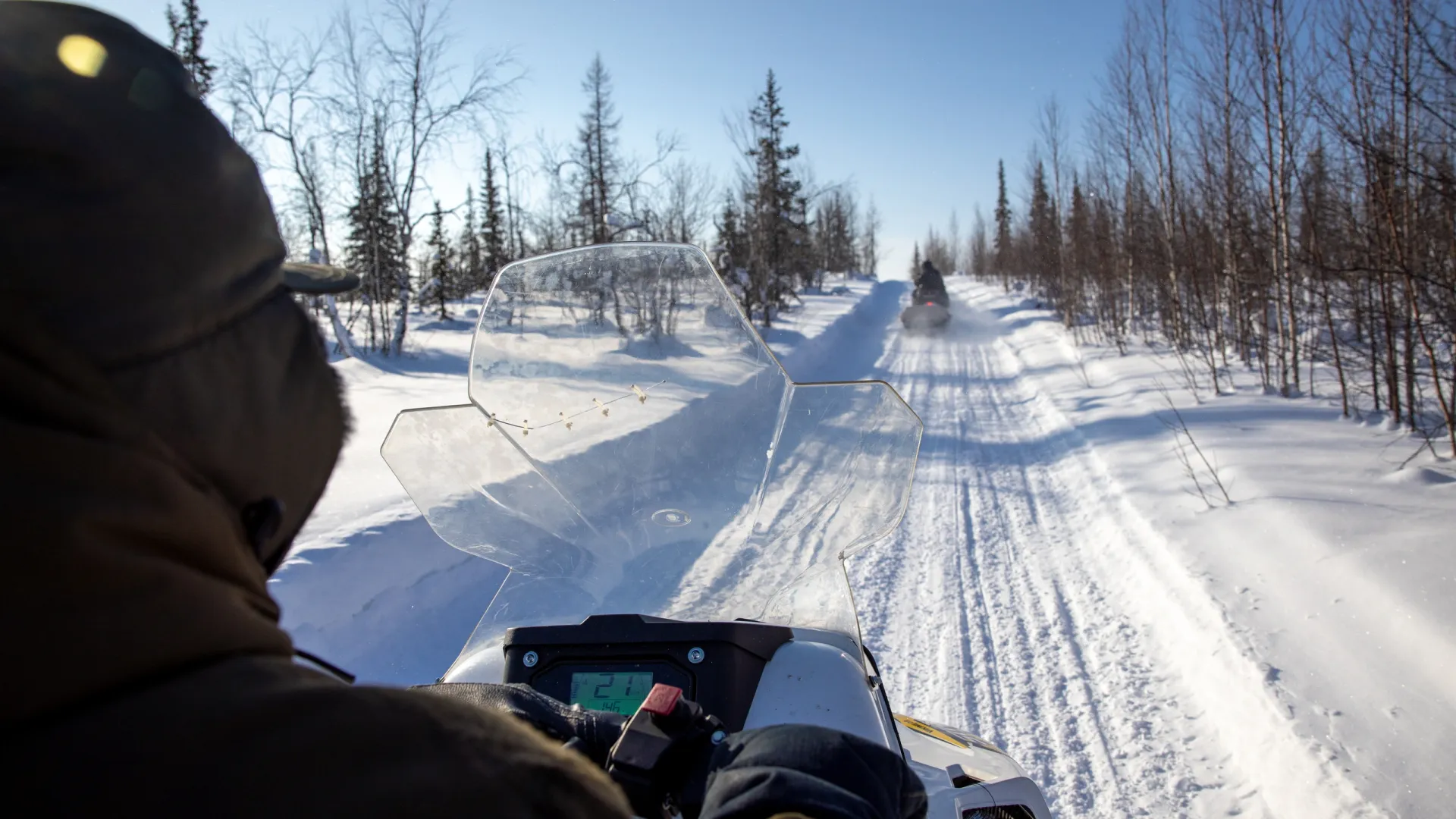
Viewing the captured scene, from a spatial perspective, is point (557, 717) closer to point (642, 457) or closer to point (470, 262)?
point (642, 457)

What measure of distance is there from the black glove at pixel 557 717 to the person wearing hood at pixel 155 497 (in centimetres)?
70

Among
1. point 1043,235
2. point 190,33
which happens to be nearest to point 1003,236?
point 1043,235

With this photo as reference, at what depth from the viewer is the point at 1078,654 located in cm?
426

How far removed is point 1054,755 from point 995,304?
109ft

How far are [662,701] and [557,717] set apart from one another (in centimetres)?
26

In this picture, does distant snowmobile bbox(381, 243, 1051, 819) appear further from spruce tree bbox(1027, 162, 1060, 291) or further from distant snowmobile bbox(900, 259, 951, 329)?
spruce tree bbox(1027, 162, 1060, 291)

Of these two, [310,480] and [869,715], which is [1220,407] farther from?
[310,480]

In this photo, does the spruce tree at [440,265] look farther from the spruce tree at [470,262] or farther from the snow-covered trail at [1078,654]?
the snow-covered trail at [1078,654]

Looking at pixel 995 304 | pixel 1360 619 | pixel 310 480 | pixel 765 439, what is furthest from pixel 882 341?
pixel 310 480

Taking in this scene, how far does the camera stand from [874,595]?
5012 millimetres

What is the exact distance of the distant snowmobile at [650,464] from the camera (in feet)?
6.89

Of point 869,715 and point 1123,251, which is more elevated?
point 1123,251

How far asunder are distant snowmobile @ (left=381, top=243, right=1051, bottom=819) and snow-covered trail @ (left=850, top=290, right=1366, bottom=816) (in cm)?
147

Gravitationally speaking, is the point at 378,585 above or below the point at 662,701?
below
